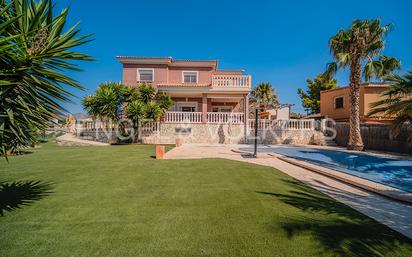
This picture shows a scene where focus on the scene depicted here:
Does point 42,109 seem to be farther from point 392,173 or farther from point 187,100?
point 187,100

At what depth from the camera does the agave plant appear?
82.9 inches

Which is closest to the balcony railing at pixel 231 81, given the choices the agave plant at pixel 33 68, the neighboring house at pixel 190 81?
the neighboring house at pixel 190 81

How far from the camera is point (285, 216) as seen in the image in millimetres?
3523

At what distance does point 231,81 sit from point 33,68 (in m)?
17.3

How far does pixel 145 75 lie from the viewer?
855 inches

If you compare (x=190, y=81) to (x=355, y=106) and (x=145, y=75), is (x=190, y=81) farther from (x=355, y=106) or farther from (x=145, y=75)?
(x=355, y=106)

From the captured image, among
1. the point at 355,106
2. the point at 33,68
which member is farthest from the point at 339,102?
the point at 33,68

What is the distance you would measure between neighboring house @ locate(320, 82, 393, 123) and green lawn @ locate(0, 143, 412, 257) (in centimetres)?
1784

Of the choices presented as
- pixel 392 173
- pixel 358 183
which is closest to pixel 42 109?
pixel 358 183

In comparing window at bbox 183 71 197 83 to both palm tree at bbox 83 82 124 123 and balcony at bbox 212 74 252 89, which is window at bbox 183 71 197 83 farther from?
palm tree at bbox 83 82 124 123

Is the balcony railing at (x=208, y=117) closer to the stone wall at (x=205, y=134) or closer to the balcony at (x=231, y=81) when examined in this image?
the stone wall at (x=205, y=134)

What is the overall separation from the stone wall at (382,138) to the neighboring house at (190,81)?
9.97 meters

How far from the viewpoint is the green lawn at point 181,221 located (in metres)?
2.57

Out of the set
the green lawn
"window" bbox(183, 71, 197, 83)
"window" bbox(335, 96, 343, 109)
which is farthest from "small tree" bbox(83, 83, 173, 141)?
"window" bbox(335, 96, 343, 109)
